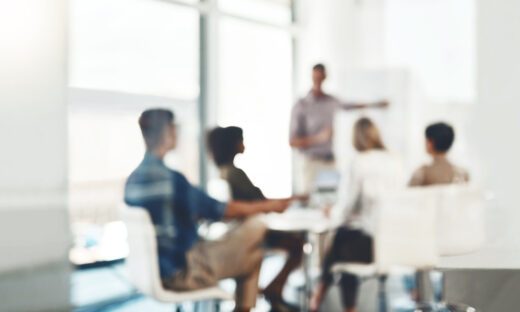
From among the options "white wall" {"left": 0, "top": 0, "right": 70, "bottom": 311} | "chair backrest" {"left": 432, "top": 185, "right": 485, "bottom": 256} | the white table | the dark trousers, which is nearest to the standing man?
the white table

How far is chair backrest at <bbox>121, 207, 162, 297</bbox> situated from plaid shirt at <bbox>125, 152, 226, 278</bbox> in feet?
0.17

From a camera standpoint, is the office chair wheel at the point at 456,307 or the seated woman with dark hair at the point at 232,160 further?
the seated woman with dark hair at the point at 232,160

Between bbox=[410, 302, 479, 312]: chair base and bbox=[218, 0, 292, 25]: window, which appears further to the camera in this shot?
bbox=[218, 0, 292, 25]: window

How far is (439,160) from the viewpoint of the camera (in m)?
1.97

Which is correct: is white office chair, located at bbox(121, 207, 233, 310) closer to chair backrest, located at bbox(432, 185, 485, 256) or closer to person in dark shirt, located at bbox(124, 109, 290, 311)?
person in dark shirt, located at bbox(124, 109, 290, 311)

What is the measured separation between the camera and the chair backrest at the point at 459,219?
1.62 m

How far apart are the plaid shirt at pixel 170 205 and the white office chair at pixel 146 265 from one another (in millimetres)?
54

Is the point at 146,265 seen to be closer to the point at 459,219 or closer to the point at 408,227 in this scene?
the point at 408,227

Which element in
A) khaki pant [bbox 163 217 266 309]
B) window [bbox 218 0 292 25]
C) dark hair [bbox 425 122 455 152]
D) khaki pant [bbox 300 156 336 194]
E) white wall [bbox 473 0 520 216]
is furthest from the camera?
window [bbox 218 0 292 25]

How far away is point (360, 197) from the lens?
203 cm

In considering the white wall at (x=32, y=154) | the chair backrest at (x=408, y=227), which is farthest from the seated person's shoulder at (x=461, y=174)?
the white wall at (x=32, y=154)

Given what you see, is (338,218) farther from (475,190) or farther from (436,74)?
(436,74)

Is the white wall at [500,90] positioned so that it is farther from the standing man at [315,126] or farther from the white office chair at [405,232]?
the standing man at [315,126]

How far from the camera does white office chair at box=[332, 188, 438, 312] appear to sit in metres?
1.81
